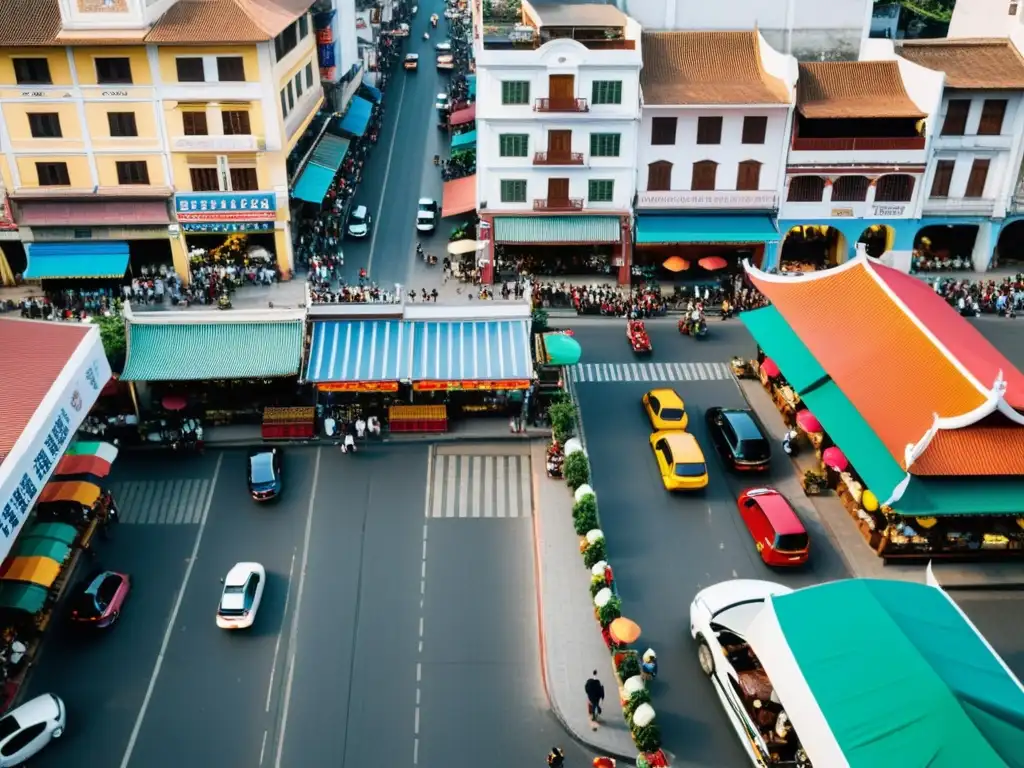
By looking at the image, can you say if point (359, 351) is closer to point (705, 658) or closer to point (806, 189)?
point (705, 658)

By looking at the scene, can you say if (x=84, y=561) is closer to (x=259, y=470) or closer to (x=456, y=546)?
(x=259, y=470)

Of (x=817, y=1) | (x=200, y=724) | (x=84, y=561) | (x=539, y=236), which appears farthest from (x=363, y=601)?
(x=817, y=1)

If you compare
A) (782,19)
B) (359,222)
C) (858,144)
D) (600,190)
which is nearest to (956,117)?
(858,144)

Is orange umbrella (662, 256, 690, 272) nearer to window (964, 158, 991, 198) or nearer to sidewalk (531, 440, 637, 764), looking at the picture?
window (964, 158, 991, 198)

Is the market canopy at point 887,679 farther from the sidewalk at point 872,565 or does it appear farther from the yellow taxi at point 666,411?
the yellow taxi at point 666,411

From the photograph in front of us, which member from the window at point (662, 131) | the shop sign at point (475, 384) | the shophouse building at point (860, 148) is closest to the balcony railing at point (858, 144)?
the shophouse building at point (860, 148)

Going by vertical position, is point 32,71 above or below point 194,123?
above
